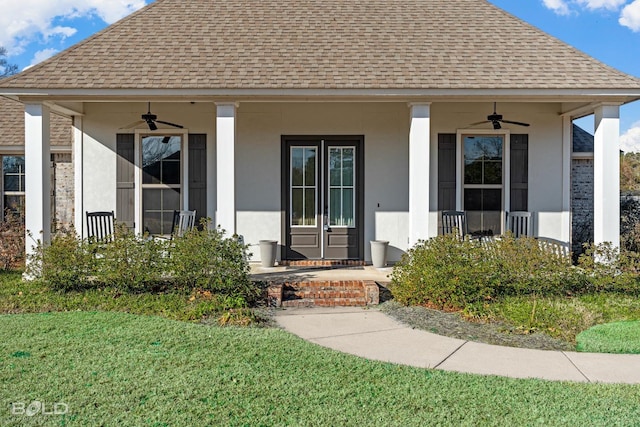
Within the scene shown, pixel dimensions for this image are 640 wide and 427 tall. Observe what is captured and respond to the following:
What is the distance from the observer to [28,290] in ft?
25.5

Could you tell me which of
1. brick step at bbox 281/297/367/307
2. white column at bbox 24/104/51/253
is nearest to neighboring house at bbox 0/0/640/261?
white column at bbox 24/104/51/253

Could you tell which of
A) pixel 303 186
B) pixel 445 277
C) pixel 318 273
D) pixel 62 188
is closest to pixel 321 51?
pixel 303 186

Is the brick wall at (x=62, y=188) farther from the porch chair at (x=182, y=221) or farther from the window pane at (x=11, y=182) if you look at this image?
the porch chair at (x=182, y=221)

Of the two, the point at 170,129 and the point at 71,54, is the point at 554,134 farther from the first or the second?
the point at 71,54

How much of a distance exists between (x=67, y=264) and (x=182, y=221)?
7.45 feet

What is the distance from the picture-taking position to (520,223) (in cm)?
984

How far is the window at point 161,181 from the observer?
10.0m

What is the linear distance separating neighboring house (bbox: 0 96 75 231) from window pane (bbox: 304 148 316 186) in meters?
5.30

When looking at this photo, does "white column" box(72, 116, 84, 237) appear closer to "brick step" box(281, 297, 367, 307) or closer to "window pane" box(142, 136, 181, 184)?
"window pane" box(142, 136, 181, 184)

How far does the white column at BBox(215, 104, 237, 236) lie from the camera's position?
8.18 meters

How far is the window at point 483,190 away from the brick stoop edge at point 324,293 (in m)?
3.13

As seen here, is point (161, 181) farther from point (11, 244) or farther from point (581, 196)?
point (581, 196)

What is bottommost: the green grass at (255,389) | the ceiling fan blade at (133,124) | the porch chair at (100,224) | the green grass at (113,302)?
the green grass at (255,389)

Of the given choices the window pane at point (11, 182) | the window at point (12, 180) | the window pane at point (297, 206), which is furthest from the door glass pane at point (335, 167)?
the window pane at point (11, 182)
